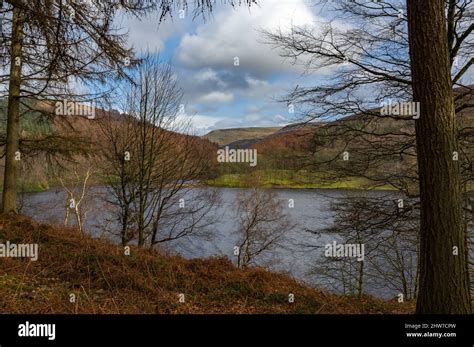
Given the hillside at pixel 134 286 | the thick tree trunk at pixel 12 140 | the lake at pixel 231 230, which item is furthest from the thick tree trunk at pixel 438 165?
the lake at pixel 231 230

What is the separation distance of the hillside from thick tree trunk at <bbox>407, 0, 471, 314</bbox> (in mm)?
2467

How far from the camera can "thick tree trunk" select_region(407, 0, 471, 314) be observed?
3850 mm

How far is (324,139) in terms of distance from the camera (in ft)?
30.1

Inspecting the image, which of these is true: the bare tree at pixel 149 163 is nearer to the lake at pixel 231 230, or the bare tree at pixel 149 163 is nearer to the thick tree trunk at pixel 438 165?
the lake at pixel 231 230

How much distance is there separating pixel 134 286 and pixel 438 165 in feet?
15.7

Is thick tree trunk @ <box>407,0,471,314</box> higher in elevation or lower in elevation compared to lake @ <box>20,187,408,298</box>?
higher

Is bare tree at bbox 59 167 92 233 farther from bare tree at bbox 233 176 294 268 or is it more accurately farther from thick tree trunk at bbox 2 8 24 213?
thick tree trunk at bbox 2 8 24 213

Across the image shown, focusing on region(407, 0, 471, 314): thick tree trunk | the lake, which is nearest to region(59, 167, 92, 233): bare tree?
the lake

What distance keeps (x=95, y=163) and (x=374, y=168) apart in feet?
40.6

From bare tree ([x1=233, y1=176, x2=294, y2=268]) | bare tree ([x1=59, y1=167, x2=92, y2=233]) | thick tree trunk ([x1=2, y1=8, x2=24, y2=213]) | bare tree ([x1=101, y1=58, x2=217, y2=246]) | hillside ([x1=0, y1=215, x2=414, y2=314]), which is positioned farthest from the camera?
bare tree ([x1=233, y1=176, x2=294, y2=268])

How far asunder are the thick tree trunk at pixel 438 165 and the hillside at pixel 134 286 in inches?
97.1

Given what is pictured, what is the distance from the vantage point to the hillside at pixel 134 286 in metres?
4.76

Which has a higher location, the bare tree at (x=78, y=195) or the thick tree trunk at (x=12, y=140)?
the thick tree trunk at (x=12, y=140)
